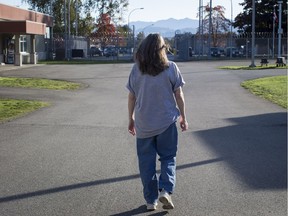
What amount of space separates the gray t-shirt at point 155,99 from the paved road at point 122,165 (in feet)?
2.83

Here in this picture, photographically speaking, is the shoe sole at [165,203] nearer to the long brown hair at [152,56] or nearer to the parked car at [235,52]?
the long brown hair at [152,56]

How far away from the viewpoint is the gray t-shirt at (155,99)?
5.34m

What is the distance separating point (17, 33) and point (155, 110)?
1334 inches

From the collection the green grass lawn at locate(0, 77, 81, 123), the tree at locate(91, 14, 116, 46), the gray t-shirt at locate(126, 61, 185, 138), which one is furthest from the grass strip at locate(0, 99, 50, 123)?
the tree at locate(91, 14, 116, 46)

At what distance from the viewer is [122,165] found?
7457mm

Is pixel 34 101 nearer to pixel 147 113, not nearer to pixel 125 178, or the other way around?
pixel 125 178

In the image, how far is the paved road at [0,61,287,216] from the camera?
558cm

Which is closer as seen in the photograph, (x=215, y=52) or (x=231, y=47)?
(x=231, y=47)

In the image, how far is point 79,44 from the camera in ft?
204

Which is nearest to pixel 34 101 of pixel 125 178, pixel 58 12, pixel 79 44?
pixel 125 178

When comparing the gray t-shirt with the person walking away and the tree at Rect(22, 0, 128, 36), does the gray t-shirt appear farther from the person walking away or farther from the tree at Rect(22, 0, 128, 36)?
the tree at Rect(22, 0, 128, 36)

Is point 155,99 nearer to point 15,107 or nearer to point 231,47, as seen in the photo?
point 15,107

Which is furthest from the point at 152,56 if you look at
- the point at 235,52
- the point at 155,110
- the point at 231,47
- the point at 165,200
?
the point at 235,52

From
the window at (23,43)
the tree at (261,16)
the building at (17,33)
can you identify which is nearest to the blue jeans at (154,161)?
the building at (17,33)
